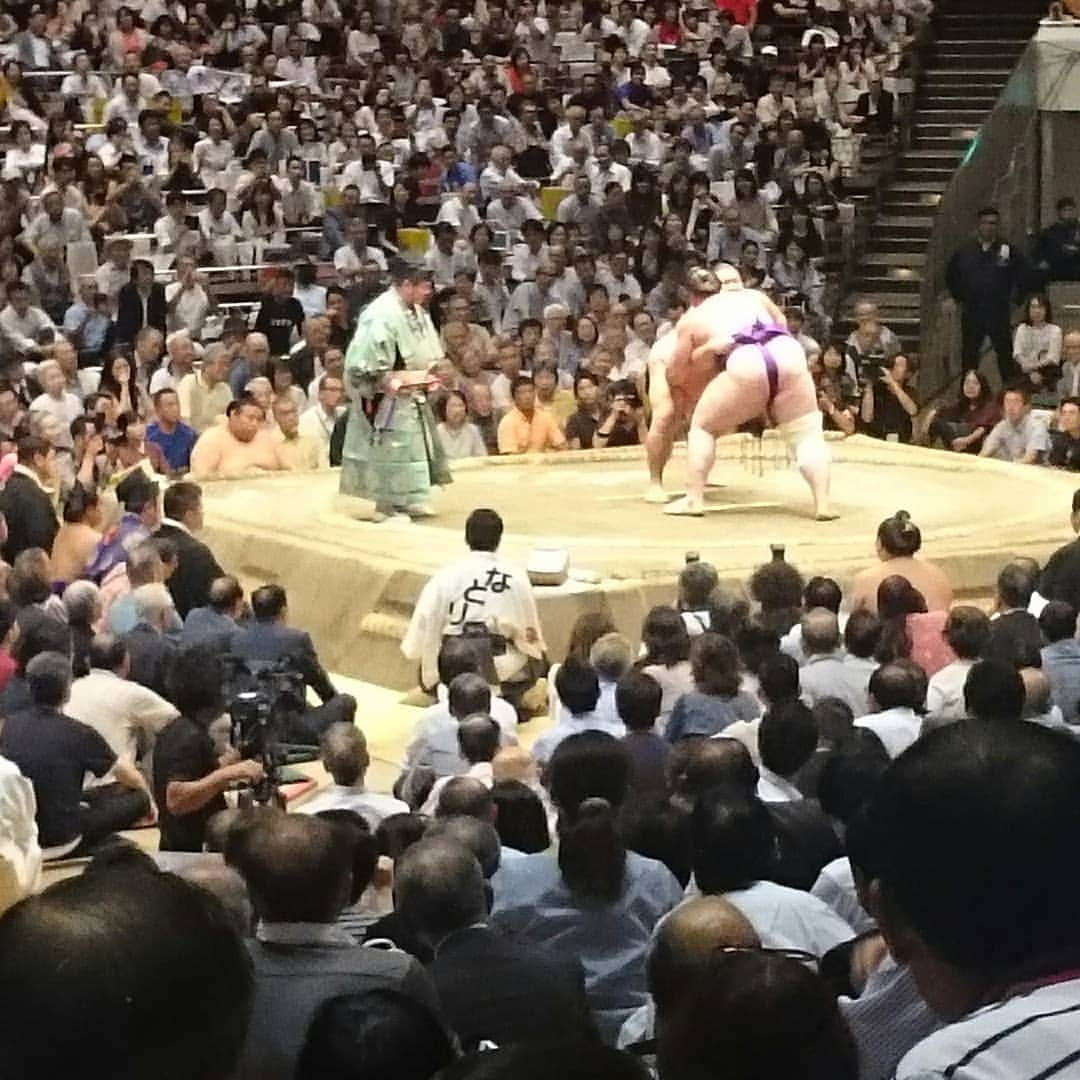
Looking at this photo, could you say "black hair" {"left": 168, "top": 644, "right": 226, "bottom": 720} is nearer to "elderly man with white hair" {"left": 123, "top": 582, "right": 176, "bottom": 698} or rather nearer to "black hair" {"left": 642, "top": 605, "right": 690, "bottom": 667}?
"elderly man with white hair" {"left": 123, "top": 582, "right": 176, "bottom": 698}

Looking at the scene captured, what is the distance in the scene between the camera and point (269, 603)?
5145mm

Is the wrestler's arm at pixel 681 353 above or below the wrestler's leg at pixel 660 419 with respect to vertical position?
above

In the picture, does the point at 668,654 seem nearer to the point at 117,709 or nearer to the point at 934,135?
the point at 117,709

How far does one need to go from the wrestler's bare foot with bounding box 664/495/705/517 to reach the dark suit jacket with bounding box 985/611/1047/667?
80.8 inches

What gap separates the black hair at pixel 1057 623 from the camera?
15.4 feet

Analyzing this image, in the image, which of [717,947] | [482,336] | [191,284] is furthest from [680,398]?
[717,947]

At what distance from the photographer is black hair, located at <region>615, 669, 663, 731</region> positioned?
4.05 meters

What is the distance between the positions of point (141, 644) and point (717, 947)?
2846 mm

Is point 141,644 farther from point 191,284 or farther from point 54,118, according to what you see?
point 54,118

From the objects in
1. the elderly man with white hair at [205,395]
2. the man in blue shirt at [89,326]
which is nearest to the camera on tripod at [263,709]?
the elderly man with white hair at [205,395]

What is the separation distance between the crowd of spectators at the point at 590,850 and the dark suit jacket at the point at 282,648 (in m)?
0.02

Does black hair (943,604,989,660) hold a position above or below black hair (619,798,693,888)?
above

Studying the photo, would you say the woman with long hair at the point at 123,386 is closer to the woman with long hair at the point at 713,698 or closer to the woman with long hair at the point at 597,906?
the woman with long hair at the point at 713,698

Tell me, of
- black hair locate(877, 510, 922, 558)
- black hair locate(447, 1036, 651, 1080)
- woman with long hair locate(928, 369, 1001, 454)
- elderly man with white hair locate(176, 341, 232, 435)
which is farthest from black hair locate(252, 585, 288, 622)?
woman with long hair locate(928, 369, 1001, 454)
